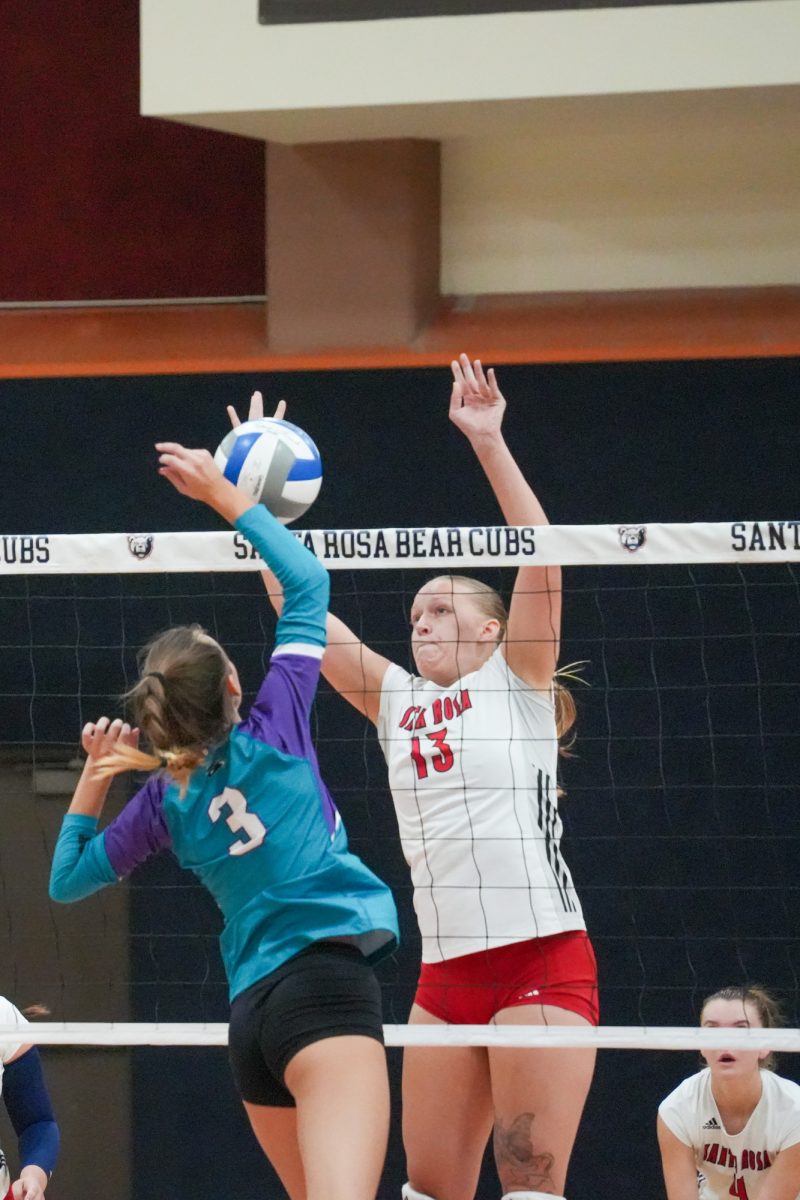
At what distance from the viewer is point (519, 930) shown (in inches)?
144

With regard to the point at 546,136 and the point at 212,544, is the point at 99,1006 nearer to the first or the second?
the point at 212,544

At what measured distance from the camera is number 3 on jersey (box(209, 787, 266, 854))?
2.91 metres

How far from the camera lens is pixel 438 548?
3852 mm

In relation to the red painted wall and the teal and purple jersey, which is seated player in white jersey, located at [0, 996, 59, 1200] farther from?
the red painted wall

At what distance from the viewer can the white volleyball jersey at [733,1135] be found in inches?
171

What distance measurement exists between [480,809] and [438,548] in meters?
0.64

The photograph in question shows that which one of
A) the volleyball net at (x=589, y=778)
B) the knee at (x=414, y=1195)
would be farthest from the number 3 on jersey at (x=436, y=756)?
the volleyball net at (x=589, y=778)

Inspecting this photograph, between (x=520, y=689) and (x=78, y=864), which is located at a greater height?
(x=520, y=689)

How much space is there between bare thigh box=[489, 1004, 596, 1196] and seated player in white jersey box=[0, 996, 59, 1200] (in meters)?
1.27

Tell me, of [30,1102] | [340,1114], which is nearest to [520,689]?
[340,1114]

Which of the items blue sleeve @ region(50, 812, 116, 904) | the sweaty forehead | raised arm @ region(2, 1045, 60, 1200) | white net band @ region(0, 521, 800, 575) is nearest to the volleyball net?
the sweaty forehead

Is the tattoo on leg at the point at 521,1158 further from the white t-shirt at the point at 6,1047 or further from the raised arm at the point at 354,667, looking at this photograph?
the white t-shirt at the point at 6,1047

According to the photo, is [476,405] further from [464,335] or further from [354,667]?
[464,335]

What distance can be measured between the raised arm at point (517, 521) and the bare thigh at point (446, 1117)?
0.92 meters
